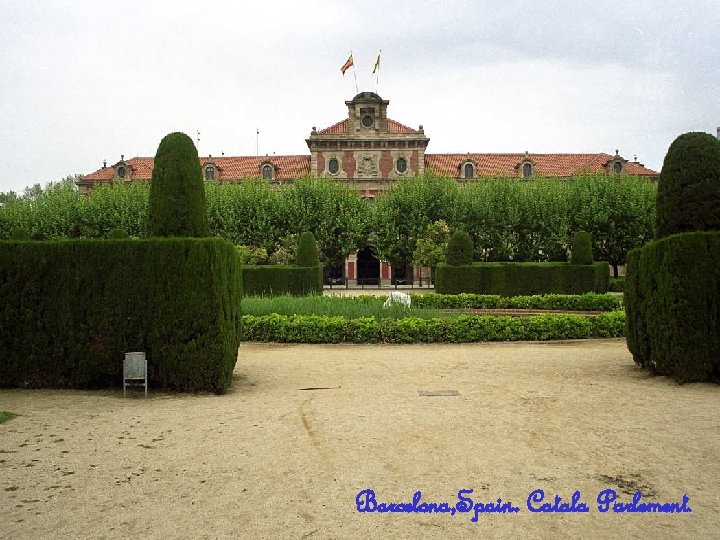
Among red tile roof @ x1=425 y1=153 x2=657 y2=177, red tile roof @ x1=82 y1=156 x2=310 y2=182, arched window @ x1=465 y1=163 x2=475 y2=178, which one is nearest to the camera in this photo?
arched window @ x1=465 y1=163 x2=475 y2=178

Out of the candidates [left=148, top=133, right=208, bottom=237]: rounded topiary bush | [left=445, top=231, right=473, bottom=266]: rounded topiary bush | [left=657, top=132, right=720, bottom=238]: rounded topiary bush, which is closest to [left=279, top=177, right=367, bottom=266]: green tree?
[left=445, top=231, right=473, bottom=266]: rounded topiary bush

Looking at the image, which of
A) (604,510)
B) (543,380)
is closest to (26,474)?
(604,510)

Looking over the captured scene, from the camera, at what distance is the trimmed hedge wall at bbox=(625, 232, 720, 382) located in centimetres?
854

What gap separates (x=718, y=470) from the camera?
469 cm

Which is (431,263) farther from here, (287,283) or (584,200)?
(287,283)

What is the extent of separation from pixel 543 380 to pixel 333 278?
42415mm

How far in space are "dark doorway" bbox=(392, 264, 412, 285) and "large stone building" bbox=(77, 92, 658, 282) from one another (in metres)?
1.28

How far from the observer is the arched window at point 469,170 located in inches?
2190

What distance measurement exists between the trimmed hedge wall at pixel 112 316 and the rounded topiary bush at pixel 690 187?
7.25m

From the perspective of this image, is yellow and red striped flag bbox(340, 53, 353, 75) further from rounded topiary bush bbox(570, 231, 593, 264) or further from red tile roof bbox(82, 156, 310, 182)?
rounded topiary bush bbox(570, 231, 593, 264)

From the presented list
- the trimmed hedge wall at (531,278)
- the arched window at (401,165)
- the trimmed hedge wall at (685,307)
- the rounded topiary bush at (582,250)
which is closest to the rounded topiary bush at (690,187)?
the trimmed hedge wall at (685,307)

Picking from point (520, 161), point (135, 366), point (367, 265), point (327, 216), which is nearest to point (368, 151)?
point (367, 265)

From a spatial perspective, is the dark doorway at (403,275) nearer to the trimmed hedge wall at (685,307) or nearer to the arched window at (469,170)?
the arched window at (469,170)

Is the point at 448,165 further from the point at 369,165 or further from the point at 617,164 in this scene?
the point at 617,164
